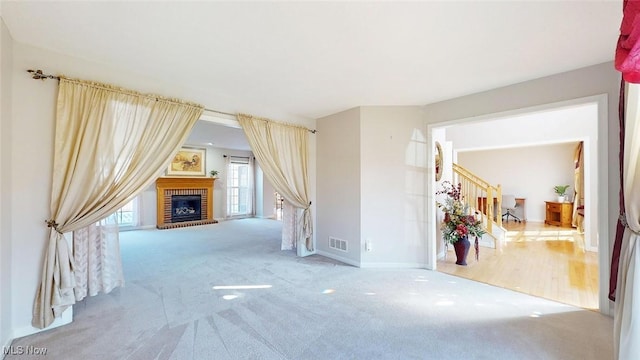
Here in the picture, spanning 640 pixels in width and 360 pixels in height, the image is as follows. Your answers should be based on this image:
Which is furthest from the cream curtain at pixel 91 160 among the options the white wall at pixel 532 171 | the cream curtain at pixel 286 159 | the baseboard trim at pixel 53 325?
the white wall at pixel 532 171

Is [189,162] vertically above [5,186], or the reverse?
[189,162]

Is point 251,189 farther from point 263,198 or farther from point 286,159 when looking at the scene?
point 286,159

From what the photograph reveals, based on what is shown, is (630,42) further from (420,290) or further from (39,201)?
(39,201)

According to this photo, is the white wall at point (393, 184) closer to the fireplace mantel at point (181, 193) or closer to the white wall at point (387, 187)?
the white wall at point (387, 187)

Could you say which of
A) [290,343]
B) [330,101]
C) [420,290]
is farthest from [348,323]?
[330,101]

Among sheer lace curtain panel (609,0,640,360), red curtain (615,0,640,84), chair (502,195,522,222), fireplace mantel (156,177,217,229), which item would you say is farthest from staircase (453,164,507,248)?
fireplace mantel (156,177,217,229)

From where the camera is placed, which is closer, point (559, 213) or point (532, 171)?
point (559, 213)

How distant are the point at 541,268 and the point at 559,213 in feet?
16.1

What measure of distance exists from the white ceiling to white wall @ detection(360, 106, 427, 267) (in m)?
0.73

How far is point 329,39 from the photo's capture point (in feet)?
6.74

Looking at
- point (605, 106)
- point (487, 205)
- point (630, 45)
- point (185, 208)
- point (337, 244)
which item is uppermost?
point (605, 106)

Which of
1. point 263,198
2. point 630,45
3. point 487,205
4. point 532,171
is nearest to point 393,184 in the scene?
point 630,45

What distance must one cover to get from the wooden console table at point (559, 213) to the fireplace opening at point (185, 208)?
10345 mm

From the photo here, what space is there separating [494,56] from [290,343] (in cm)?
301
